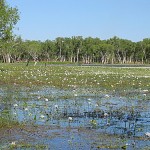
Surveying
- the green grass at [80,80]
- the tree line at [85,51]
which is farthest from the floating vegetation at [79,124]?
the tree line at [85,51]

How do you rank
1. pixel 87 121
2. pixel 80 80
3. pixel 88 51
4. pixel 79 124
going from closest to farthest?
pixel 79 124 < pixel 87 121 < pixel 80 80 < pixel 88 51

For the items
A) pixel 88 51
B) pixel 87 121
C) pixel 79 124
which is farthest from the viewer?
pixel 88 51

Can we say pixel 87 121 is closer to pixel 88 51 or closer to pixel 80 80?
pixel 80 80

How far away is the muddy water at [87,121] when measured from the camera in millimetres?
9500

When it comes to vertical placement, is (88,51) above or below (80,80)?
above

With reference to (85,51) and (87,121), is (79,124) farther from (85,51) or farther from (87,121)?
(85,51)

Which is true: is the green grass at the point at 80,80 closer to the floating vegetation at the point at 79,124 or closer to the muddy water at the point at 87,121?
the muddy water at the point at 87,121

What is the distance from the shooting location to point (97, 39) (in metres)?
177

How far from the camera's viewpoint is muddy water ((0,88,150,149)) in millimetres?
9500

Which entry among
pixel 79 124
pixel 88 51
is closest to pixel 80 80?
pixel 79 124

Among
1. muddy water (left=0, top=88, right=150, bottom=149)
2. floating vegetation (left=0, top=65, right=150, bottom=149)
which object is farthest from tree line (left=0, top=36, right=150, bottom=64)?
floating vegetation (left=0, top=65, right=150, bottom=149)

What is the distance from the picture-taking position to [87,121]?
40.2 feet

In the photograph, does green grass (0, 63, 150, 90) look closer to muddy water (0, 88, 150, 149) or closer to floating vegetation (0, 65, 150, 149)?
muddy water (0, 88, 150, 149)

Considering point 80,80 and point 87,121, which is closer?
point 87,121
